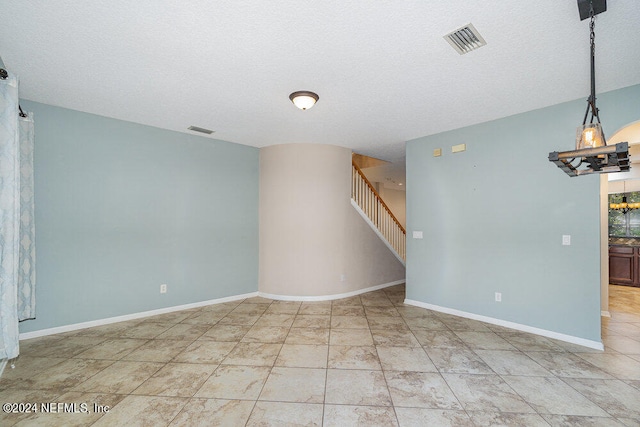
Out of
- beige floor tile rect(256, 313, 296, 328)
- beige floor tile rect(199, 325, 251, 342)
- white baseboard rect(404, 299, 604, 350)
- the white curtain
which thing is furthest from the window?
the white curtain

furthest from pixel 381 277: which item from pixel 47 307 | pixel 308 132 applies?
pixel 47 307

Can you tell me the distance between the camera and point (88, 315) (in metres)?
3.82

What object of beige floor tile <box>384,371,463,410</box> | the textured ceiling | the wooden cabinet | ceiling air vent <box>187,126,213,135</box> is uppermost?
the textured ceiling

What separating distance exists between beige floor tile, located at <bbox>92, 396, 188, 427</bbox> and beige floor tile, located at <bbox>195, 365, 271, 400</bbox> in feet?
0.70

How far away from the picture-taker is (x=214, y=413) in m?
2.09

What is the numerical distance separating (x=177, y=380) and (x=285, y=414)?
114 centimetres

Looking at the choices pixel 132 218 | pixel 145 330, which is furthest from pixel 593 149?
pixel 132 218

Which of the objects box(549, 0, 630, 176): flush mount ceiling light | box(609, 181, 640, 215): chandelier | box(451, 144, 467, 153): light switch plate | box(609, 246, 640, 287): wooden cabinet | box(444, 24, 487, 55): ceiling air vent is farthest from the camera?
box(609, 181, 640, 215): chandelier

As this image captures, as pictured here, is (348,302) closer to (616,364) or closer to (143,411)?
(616,364)

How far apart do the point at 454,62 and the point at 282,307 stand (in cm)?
429

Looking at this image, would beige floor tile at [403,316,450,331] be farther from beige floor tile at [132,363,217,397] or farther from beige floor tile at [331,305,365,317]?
beige floor tile at [132,363,217,397]

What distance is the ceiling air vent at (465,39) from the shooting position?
7.15 ft

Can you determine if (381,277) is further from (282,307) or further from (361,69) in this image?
(361,69)

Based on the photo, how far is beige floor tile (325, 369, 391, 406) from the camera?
2.24m
